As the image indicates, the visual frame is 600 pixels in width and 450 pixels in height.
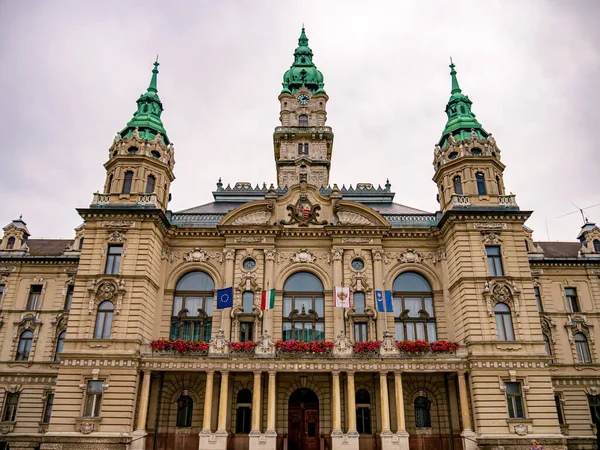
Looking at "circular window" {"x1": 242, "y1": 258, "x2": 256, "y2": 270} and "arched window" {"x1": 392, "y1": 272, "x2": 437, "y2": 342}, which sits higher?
"circular window" {"x1": 242, "y1": 258, "x2": 256, "y2": 270}

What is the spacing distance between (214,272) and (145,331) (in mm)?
6605

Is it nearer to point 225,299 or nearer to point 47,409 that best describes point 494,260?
point 225,299

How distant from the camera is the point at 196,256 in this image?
1499 inches

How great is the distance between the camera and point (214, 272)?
1479 inches

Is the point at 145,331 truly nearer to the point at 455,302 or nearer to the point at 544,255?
the point at 455,302

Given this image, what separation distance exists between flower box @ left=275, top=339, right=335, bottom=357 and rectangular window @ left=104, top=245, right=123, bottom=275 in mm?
12409

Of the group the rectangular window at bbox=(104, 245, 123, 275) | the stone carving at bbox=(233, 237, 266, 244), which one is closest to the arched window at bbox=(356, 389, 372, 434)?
the stone carving at bbox=(233, 237, 266, 244)

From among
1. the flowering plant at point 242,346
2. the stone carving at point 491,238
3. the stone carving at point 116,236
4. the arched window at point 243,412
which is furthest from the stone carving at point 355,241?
the stone carving at point 116,236

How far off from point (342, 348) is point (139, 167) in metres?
20.0

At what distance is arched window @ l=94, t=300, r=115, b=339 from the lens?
32781 millimetres

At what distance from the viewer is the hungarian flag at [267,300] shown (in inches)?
1362

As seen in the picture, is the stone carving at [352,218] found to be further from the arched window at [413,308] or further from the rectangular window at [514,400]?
the rectangular window at [514,400]

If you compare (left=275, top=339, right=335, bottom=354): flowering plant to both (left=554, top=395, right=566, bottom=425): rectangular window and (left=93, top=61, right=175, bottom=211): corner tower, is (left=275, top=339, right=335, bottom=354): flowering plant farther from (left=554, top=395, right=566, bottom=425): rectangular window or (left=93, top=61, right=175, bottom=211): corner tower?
(left=554, top=395, right=566, bottom=425): rectangular window

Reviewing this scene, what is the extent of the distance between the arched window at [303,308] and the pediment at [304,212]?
14.3 feet
